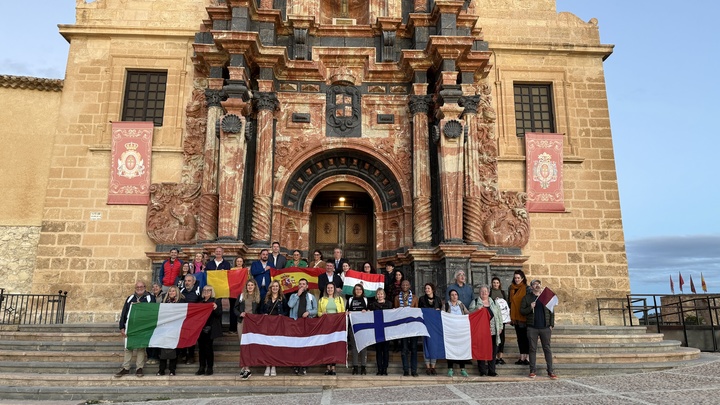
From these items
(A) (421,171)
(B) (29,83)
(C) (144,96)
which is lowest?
(A) (421,171)

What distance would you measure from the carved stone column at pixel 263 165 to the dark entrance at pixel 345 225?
7.10 ft

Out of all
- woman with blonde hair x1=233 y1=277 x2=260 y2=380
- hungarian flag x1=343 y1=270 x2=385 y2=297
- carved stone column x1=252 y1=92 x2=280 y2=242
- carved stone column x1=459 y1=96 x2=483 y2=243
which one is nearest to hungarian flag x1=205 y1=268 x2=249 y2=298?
→ woman with blonde hair x1=233 y1=277 x2=260 y2=380

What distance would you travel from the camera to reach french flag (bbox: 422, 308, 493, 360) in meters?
8.80

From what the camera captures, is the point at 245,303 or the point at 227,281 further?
the point at 227,281

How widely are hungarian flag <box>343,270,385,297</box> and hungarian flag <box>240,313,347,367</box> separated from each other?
152 cm

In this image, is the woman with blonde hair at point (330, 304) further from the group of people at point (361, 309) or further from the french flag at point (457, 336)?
the french flag at point (457, 336)

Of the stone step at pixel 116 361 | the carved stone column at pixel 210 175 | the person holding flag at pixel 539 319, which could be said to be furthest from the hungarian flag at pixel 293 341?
the carved stone column at pixel 210 175

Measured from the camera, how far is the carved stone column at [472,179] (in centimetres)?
1305

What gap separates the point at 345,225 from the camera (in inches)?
600

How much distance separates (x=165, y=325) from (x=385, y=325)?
388cm

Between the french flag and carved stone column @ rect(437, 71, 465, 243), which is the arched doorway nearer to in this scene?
carved stone column @ rect(437, 71, 465, 243)

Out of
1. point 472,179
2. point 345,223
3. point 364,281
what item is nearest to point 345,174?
point 345,223

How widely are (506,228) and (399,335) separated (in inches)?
265

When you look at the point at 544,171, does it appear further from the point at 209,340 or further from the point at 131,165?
the point at 131,165
